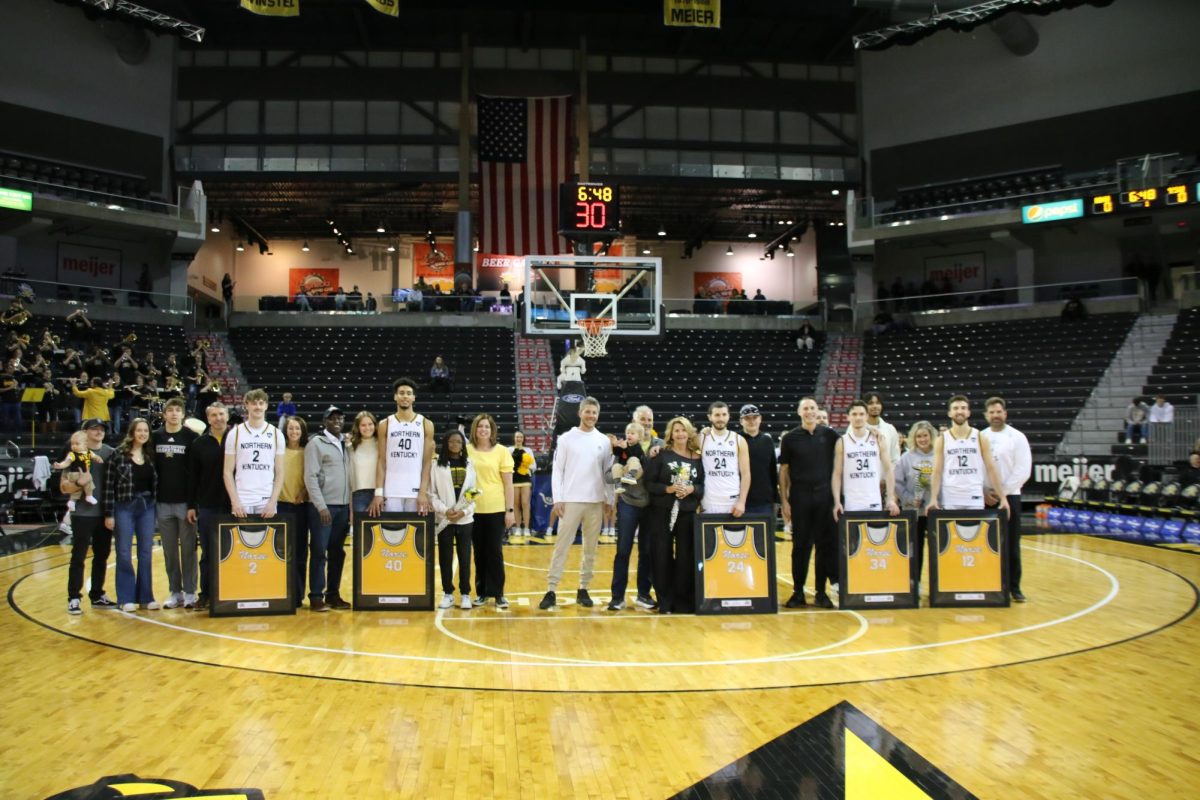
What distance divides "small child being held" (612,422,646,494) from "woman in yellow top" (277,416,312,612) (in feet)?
9.35

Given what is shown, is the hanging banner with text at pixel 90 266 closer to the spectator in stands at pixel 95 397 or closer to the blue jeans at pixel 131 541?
the spectator in stands at pixel 95 397

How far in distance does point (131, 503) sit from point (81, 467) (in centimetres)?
61

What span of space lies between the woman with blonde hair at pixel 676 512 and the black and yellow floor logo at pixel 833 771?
3.47 metres

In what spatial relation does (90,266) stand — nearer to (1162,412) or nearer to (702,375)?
(702,375)

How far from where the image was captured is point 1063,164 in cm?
2944

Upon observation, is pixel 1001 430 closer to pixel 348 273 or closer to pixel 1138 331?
pixel 1138 331

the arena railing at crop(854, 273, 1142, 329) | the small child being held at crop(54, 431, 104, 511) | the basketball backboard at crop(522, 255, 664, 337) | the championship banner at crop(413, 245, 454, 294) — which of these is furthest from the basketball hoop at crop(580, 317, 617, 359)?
the championship banner at crop(413, 245, 454, 294)

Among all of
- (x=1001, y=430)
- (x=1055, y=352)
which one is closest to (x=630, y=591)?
(x=1001, y=430)

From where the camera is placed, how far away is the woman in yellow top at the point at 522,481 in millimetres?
13914

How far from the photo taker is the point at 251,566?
8375 mm

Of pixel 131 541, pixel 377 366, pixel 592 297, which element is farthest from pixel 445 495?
pixel 377 366

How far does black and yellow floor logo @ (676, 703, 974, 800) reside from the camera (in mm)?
4176

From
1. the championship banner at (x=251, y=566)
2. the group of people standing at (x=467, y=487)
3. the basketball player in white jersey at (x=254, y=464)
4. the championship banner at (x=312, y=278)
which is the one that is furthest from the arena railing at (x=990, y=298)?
the championship banner at (x=251, y=566)

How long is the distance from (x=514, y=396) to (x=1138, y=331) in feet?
56.0
